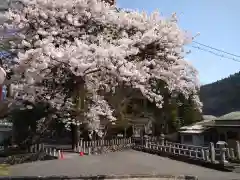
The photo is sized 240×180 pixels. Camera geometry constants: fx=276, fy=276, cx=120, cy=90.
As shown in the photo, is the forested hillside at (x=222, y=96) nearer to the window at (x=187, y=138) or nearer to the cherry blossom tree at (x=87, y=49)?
the window at (x=187, y=138)

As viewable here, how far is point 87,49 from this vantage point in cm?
989

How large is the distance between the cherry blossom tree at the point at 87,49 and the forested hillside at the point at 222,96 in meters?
44.1

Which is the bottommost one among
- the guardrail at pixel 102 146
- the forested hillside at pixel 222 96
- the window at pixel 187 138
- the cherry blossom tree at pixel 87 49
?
the guardrail at pixel 102 146

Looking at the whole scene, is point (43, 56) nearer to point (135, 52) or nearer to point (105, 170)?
point (135, 52)

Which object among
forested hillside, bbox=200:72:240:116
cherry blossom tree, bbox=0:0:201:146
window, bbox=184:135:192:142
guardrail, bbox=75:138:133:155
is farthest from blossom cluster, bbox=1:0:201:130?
forested hillside, bbox=200:72:240:116

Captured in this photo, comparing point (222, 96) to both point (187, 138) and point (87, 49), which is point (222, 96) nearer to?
point (187, 138)

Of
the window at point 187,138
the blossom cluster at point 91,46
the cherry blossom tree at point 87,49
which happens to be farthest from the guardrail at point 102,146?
the blossom cluster at point 91,46

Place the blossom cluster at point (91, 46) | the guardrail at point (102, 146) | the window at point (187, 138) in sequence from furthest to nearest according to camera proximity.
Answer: the window at point (187, 138), the guardrail at point (102, 146), the blossom cluster at point (91, 46)

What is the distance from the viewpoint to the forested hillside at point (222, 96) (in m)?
55.1

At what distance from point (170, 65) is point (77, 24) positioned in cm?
452

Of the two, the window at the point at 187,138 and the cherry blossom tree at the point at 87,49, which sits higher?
the cherry blossom tree at the point at 87,49

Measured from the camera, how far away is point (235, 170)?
14102 millimetres

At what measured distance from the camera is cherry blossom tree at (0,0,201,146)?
9.70 meters

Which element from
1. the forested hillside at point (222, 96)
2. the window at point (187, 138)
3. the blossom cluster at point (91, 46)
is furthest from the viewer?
the forested hillside at point (222, 96)
